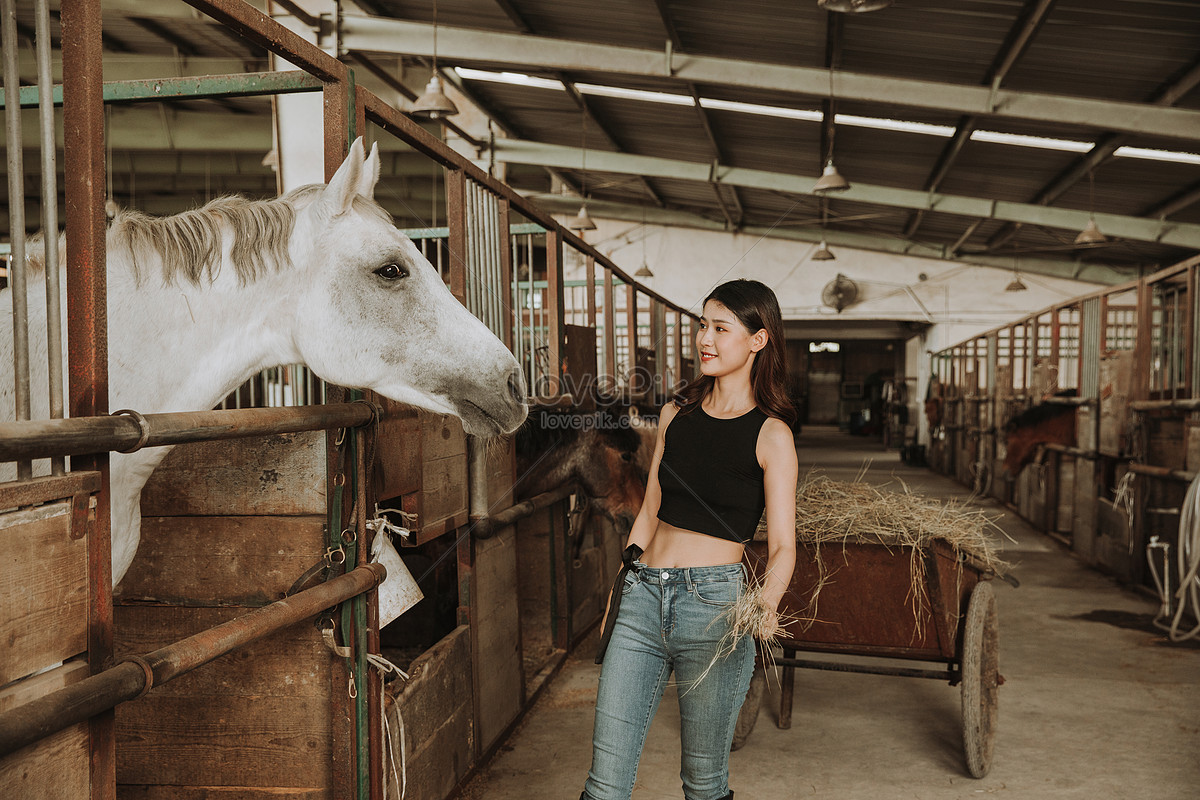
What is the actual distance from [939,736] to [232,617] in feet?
9.56

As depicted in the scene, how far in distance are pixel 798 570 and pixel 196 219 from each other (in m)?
2.29

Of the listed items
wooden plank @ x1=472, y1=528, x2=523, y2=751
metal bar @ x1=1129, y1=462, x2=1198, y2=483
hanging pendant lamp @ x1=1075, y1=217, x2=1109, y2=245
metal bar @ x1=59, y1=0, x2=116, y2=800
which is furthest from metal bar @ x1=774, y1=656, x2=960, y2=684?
hanging pendant lamp @ x1=1075, y1=217, x2=1109, y2=245

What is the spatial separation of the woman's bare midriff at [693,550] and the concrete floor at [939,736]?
1401 mm

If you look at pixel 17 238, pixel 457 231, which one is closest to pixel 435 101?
pixel 457 231

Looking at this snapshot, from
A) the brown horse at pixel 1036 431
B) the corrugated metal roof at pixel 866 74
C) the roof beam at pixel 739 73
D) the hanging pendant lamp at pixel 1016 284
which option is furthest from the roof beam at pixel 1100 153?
the brown horse at pixel 1036 431

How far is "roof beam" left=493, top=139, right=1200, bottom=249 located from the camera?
12.4m

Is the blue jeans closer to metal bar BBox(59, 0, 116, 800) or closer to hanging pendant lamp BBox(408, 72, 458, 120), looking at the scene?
metal bar BBox(59, 0, 116, 800)

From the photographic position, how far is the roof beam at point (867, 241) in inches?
660

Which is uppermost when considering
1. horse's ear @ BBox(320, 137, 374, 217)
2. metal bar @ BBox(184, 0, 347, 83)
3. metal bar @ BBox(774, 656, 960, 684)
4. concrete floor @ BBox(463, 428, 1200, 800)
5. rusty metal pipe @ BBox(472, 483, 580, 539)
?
metal bar @ BBox(184, 0, 347, 83)

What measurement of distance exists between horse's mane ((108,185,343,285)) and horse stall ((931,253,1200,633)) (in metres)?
4.82

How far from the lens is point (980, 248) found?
16.4 metres

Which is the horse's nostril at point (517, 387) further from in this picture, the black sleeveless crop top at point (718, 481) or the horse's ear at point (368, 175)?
the horse's ear at point (368, 175)

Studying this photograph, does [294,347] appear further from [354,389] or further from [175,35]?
[175,35]

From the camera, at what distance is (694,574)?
6.13 ft
